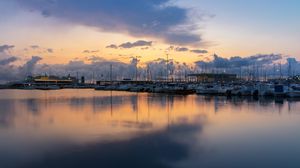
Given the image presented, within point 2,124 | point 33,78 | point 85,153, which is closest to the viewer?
point 85,153

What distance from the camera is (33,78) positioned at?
19788 cm

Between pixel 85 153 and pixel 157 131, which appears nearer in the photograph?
pixel 85 153

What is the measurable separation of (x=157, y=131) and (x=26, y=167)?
338 inches

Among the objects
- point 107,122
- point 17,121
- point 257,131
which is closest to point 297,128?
point 257,131

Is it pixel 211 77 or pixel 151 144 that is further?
pixel 211 77

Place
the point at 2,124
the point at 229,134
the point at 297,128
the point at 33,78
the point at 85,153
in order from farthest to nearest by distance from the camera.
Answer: the point at 33,78 < the point at 2,124 < the point at 297,128 < the point at 229,134 < the point at 85,153

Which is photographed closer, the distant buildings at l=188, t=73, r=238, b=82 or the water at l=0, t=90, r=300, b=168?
the water at l=0, t=90, r=300, b=168

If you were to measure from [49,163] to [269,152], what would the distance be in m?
8.33

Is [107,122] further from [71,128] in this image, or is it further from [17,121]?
[17,121]

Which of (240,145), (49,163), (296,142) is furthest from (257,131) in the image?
(49,163)

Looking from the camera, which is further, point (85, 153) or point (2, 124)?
point (2, 124)

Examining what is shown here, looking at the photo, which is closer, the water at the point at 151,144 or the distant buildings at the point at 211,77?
the water at the point at 151,144

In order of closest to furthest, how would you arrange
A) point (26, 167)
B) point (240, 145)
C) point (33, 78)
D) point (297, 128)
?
1. point (26, 167)
2. point (240, 145)
3. point (297, 128)
4. point (33, 78)

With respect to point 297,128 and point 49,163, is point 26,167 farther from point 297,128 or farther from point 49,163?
point 297,128
